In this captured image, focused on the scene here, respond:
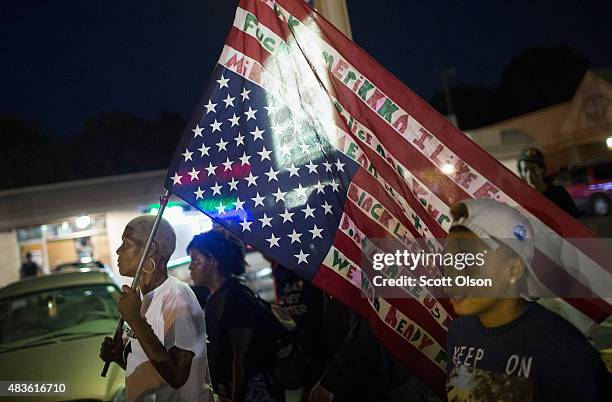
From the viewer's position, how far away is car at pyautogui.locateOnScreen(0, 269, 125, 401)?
17.2ft

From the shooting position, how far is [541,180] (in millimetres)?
5789

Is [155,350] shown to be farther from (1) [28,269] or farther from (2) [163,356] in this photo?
(1) [28,269]

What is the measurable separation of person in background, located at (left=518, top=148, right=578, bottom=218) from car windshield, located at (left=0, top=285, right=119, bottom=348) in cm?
426

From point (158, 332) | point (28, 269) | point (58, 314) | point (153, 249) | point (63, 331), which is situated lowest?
point (28, 269)

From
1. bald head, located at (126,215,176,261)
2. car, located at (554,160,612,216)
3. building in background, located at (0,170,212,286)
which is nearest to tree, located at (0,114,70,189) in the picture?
building in background, located at (0,170,212,286)

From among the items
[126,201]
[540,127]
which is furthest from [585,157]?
[126,201]

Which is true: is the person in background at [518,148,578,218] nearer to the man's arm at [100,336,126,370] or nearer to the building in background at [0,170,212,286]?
the man's arm at [100,336,126,370]

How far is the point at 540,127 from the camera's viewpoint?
3744cm

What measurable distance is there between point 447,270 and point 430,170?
2.68 ft

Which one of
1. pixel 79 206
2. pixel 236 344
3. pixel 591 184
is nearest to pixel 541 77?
pixel 591 184

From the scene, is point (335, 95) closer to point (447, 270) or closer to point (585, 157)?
point (447, 270)

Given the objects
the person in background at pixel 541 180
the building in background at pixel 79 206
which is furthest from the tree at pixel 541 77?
the person in background at pixel 541 180

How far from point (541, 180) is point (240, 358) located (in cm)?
333

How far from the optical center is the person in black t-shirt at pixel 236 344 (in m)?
3.94
